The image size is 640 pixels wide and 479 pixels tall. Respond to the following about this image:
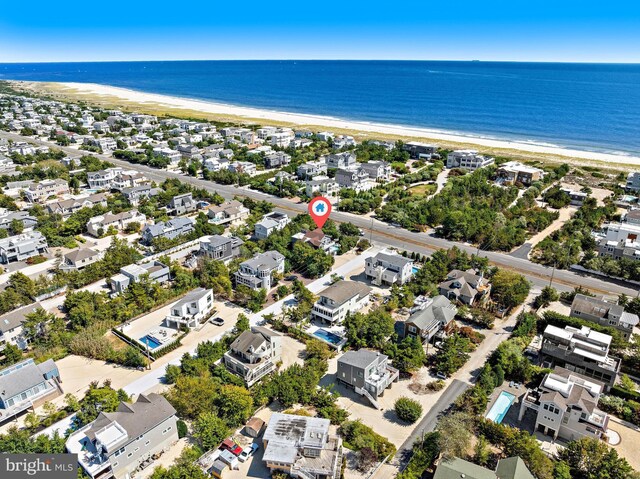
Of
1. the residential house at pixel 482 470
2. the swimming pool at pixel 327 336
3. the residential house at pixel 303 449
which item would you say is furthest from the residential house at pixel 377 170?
the residential house at pixel 482 470

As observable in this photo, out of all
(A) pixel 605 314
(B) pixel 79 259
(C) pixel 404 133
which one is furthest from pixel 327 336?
(C) pixel 404 133

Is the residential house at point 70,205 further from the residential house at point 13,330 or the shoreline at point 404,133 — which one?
the shoreline at point 404,133

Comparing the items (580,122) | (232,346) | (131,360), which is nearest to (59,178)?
(131,360)

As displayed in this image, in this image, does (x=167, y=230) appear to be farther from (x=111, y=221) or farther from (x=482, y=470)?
(x=482, y=470)

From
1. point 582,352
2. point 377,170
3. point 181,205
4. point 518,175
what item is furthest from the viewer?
point 377,170

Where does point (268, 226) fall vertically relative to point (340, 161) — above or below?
below

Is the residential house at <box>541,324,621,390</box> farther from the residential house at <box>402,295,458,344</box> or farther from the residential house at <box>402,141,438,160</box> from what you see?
the residential house at <box>402,141,438,160</box>
